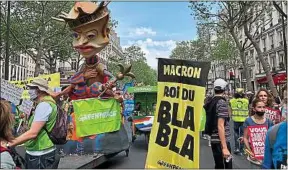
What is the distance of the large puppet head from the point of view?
7.23 meters

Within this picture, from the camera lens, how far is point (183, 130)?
3.79 meters

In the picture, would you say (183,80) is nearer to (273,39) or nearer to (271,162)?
(271,162)

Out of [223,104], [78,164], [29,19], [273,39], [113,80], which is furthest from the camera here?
[273,39]

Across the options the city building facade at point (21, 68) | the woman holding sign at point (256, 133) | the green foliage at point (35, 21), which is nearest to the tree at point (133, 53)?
the city building facade at point (21, 68)

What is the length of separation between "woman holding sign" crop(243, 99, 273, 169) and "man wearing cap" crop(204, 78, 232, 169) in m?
0.29

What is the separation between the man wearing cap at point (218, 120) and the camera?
4.55m

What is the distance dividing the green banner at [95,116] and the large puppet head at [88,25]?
52.2 inches

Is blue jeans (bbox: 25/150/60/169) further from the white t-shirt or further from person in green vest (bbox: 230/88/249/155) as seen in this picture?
person in green vest (bbox: 230/88/249/155)

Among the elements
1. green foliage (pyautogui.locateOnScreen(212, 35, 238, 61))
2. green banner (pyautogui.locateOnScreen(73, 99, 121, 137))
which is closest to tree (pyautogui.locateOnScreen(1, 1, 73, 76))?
green banner (pyautogui.locateOnScreen(73, 99, 121, 137))

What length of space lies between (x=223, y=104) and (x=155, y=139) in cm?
126

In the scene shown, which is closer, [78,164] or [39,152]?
[39,152]

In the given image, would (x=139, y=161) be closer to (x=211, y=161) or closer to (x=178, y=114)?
(x=211, y=161)

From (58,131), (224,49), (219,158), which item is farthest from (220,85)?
(224,49)

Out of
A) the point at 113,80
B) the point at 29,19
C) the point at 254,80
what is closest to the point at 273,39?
the point at 254,80
